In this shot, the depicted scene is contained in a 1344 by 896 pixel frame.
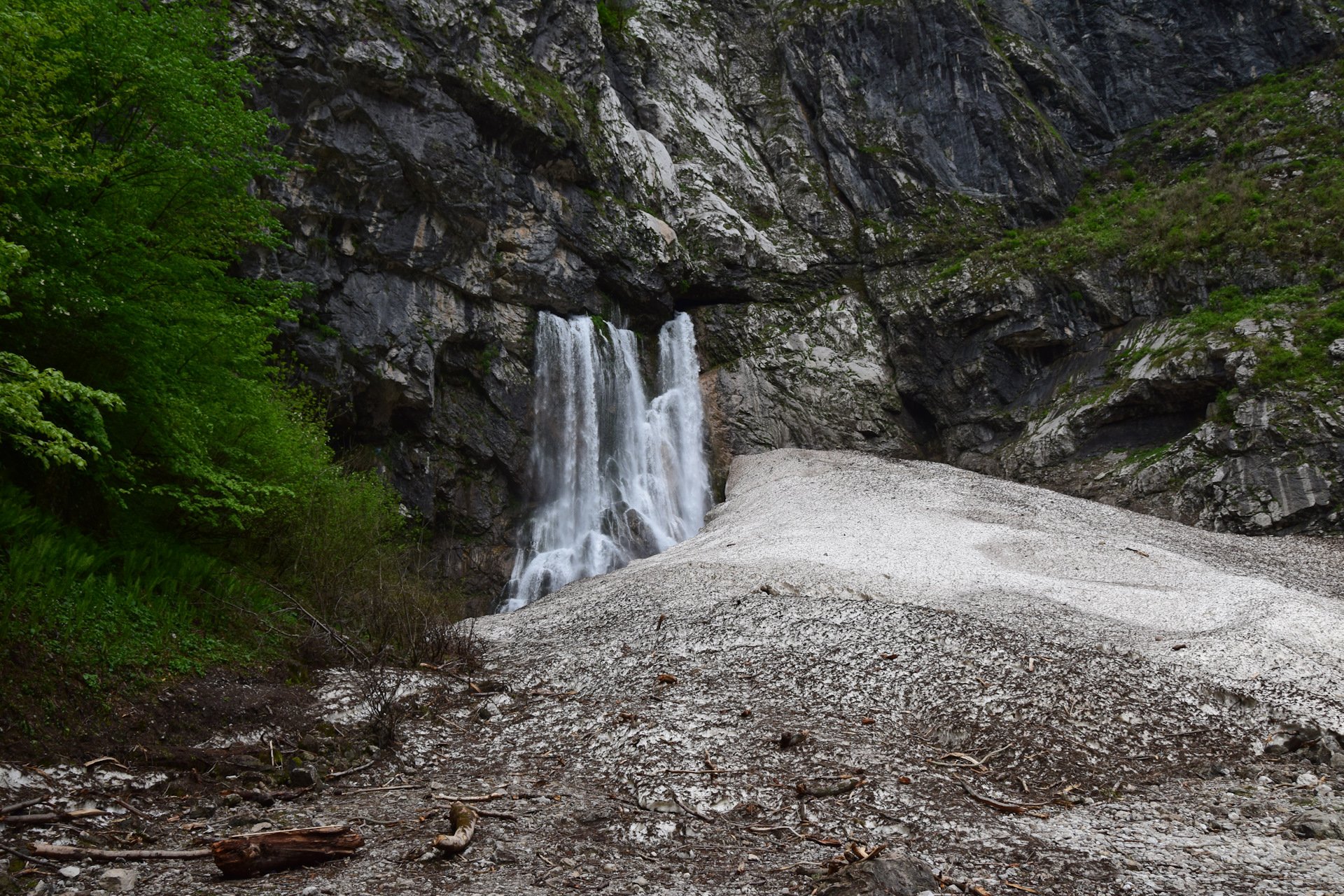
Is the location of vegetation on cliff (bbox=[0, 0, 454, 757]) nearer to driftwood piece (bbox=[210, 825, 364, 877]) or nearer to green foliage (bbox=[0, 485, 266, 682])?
green foliage (bbox=[0, 485, 266, 682])

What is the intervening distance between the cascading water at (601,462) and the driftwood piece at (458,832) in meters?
18.1

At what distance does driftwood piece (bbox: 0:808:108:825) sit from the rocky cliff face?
19.1 meters

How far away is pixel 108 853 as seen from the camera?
191 inches

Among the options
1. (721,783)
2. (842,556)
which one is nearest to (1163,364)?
(842,556)

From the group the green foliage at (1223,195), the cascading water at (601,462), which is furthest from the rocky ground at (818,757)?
the green foliage at (1223,195)

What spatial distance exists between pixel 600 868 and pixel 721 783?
1.70m

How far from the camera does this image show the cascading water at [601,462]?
25.5 m

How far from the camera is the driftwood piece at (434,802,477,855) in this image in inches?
206

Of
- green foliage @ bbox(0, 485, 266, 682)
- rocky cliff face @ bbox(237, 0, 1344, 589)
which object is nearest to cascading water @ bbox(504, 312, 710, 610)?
rocky cliff face @ bbox(237, 0, 1344, 589)

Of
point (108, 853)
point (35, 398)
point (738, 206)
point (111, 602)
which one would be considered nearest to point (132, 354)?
point (111, 602)

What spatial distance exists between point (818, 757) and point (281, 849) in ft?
14.9

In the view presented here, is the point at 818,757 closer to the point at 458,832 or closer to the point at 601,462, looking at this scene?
the point at 458,832

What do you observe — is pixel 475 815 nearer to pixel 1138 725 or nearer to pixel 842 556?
pixel 1138 725

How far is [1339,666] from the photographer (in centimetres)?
911
